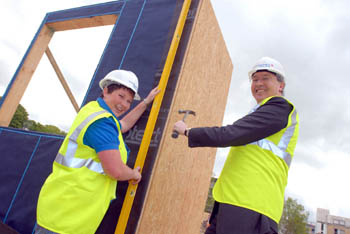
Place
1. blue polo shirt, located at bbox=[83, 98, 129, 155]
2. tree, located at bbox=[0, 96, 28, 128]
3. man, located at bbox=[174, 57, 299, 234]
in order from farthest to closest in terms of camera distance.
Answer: tree, located at bbox=[0, 96, 28, 128]
blue polo shirt, located at bbox=[83, 98, 129, 155]
man, located at bbox=[174, 57, 299, 234]

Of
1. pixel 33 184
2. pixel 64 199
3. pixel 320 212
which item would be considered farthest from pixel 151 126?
pixel 320 212

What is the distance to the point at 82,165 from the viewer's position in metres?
1.52

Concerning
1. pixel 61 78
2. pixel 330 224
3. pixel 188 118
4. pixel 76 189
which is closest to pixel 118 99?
pixel 76 189

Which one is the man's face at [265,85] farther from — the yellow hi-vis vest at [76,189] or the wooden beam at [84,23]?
the wooden beam at [84,23]

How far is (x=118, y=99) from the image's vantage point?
6.07ft

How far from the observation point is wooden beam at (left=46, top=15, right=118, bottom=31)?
12.5 ft

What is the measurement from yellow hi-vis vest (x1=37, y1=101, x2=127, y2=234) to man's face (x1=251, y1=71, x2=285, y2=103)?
1150mm

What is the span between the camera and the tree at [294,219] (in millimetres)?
28670

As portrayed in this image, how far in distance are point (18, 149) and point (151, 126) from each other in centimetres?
229

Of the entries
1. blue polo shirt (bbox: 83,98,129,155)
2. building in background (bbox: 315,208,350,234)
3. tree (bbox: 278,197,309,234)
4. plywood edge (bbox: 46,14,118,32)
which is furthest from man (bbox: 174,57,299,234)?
building in background (bbox: 315,208,350,234)

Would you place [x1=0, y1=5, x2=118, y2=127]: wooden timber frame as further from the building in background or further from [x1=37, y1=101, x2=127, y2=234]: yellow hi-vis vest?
the building in background

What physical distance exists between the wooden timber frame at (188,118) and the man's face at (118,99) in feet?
1.34

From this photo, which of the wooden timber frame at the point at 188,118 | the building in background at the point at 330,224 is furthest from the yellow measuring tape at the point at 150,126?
the building in background at the point at 330,224

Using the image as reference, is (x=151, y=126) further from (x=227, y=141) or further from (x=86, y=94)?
(x=86, y=94)
